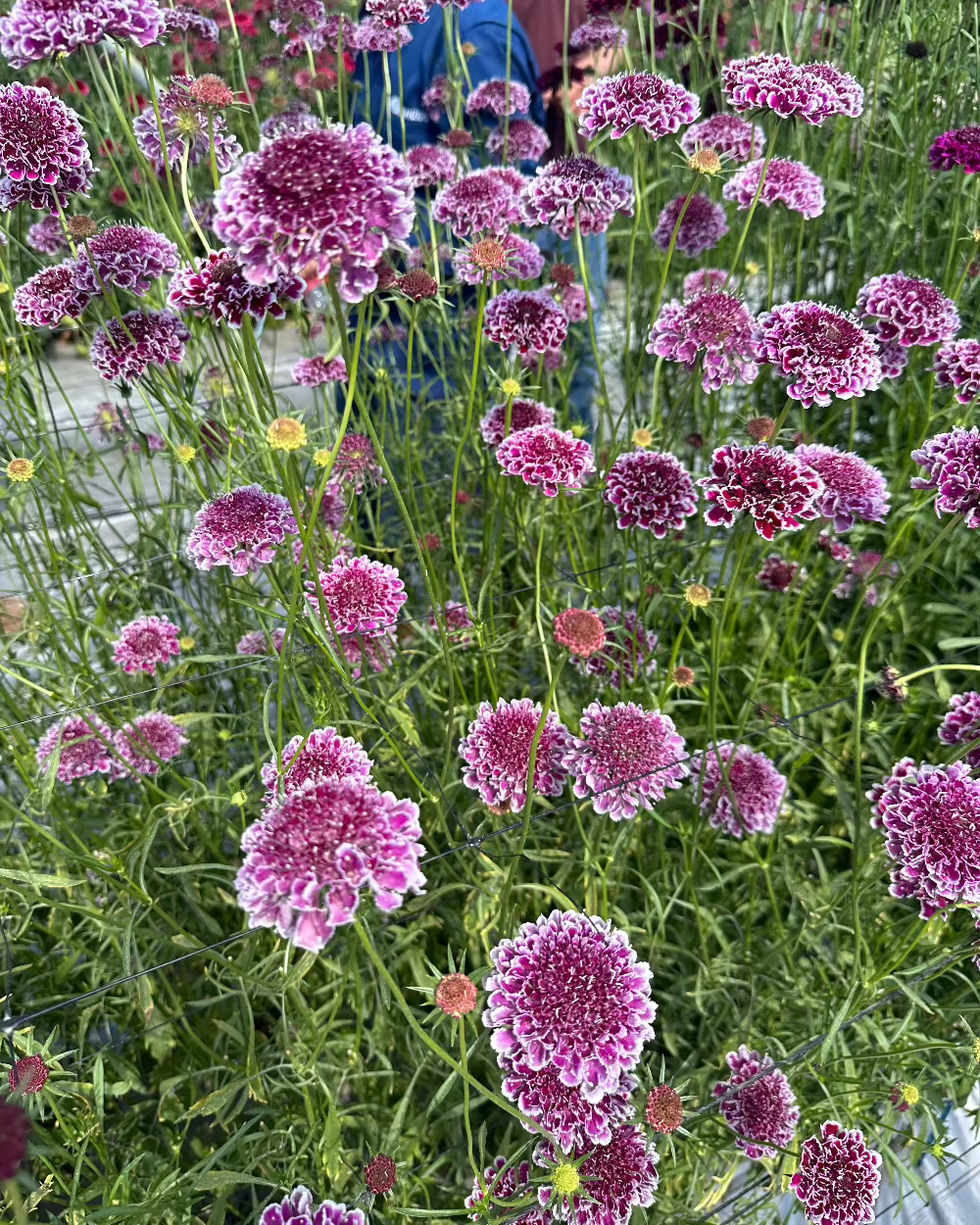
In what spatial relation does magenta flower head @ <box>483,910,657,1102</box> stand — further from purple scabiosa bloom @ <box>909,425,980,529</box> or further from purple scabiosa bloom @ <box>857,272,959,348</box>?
purple scabiosa bloom @ <box>857,272,959,348</box>

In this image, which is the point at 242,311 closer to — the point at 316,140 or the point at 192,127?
the point at 316,140

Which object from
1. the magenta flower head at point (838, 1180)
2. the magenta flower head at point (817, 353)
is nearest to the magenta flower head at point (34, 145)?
the magenta flower head at point (817, 353)

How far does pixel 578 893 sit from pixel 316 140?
1.12m

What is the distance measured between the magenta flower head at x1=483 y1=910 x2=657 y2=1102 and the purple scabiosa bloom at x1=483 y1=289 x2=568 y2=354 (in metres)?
0.91

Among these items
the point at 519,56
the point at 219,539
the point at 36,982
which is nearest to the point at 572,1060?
the point at 219,539

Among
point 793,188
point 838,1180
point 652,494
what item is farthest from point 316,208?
point 838,1180

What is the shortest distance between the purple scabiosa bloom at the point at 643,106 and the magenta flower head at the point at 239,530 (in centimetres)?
79

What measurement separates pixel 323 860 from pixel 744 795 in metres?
0.79

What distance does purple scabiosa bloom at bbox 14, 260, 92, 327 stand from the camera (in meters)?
1.23

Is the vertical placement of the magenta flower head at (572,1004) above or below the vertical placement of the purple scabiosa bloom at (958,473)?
below

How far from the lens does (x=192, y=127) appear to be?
4.02ft

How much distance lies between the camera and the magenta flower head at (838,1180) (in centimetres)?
102

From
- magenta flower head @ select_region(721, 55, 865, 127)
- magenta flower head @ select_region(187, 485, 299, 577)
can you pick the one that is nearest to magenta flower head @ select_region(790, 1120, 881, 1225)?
magenta flower head @ select_region(187, 485, 299, 577)

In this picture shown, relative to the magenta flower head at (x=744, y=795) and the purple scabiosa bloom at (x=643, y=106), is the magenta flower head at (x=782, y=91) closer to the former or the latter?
the purple scabiosa bloom at (x=643, y=106)
